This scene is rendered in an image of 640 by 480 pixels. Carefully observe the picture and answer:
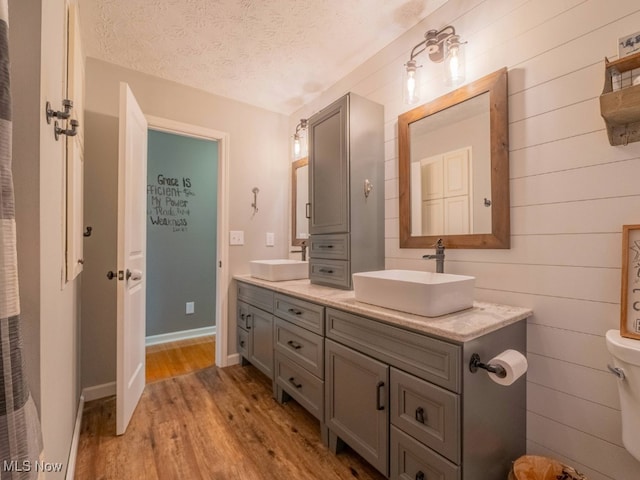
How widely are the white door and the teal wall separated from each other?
1.18 metres

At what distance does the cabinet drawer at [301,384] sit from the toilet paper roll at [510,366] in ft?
2.95

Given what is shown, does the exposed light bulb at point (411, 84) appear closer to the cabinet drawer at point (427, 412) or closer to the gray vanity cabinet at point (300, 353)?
the gray vanity cabinet at point (300, 353)

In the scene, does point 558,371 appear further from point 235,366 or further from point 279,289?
point 235,366

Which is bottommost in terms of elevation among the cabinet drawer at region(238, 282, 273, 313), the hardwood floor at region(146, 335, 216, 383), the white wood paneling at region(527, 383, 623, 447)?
the hardwood floor at region(146, 335, 216, 383)

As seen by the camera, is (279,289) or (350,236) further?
(279,289)

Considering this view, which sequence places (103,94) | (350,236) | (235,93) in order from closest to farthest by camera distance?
(350,236)
(103,94)
(235,93)

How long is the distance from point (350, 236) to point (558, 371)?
115 cm

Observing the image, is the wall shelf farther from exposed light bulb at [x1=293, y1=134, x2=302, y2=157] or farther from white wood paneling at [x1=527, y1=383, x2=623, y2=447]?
exposed light bulb at [x1=293, y1=134, x2=302, y2=157]

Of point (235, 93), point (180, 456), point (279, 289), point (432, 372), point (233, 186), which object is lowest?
point (180, 456)

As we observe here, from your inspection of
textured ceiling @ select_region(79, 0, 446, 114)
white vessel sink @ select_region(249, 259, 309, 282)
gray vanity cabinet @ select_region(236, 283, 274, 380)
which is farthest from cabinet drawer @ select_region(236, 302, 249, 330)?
textured ceiling @ select_region(79, 0, 446, 114)

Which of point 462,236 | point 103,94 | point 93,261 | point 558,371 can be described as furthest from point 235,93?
point 558,371

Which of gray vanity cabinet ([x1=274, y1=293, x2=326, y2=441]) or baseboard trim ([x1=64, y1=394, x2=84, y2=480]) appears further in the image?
gray vanity cabinet ([x1=274, y1=293, x2=326, y2=441])

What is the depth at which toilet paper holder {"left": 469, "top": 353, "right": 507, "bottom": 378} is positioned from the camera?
1.03 meters

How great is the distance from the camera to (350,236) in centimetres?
183
